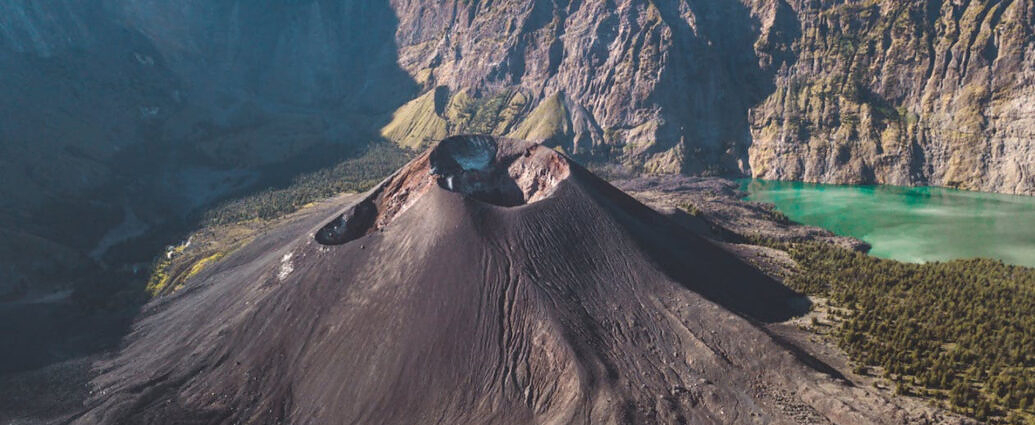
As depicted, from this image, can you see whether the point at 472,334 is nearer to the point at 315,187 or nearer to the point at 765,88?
the point at 315,187

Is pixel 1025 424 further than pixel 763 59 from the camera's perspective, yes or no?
No

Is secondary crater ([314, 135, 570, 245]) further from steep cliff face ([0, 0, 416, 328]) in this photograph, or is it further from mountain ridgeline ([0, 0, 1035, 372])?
steep cliff face ([0, 0, 416, 328])

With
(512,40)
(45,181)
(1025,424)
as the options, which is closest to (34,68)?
(45,181)

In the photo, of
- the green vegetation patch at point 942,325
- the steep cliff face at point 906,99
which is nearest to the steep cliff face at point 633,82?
the steep cliff face at point 906,99

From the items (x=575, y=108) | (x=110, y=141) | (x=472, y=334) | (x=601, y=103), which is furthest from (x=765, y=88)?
(x=110, y=141)

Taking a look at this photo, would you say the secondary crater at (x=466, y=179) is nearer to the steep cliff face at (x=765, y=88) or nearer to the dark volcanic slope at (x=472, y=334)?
the dark volcanic slope at (x=472, y=334)

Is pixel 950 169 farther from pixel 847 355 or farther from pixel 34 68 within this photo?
pixel 34 68

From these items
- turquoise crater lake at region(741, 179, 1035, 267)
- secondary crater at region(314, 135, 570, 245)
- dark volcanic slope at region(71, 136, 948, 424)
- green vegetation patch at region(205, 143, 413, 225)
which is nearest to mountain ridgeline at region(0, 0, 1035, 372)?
green vegetation patch at region(205, 143, 413, 225)
